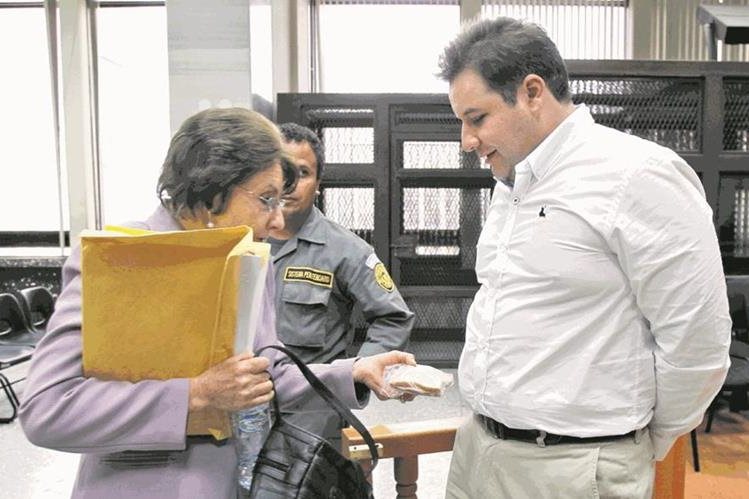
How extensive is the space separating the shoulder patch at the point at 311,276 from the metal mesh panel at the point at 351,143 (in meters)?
2.31

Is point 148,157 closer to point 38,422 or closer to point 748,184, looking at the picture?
point 748,184

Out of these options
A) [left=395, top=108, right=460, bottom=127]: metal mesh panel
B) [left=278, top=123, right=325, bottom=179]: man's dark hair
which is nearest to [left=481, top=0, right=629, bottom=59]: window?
[left=395, top=108, right=460, bottom=127]: metal mesh panel

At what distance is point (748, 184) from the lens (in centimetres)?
401

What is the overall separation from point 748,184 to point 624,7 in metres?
2.47

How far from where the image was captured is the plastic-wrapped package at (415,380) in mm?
1188

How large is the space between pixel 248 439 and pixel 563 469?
614 mm

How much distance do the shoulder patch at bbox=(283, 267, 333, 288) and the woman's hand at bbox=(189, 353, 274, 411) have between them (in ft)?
2.95

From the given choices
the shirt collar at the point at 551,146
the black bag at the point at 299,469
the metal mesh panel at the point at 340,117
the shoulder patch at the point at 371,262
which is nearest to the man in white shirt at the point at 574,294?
the shirt collar at the point at 551,146

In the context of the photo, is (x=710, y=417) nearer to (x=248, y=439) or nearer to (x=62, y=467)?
(x=248, y=439)

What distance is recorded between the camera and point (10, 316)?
4.35 m

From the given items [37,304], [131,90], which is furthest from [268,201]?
[131,90]

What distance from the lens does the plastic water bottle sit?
101 centimetres

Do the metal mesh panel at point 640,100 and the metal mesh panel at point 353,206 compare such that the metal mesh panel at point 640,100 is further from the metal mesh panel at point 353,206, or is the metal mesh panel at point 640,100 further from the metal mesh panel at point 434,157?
the metal mesh panel at point 353,206

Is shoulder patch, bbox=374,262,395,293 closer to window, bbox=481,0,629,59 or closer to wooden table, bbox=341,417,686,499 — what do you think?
wooden table, bbox=341,417,686,499
